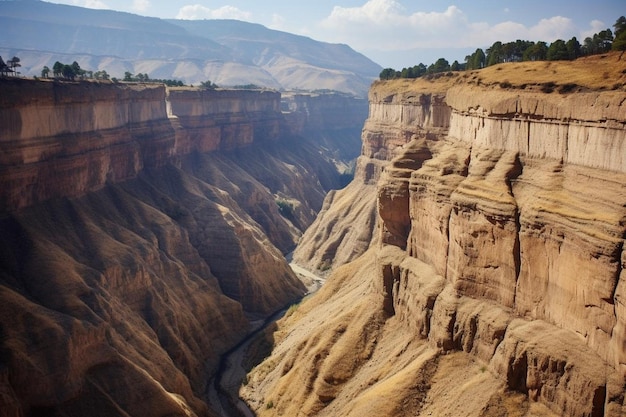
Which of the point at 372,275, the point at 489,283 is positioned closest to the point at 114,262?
the point at 372,275

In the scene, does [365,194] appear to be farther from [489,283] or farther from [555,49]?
[489,283]

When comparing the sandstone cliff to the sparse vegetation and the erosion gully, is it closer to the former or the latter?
the erosion gully

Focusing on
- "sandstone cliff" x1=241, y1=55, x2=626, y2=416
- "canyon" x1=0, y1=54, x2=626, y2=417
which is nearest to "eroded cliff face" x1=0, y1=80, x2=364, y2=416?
"canyon" x1=0, y1=54, x2=626, y2=417

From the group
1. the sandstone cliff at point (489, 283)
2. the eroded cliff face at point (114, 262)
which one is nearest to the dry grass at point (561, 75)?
the sandstone cliff at point (489, 283)

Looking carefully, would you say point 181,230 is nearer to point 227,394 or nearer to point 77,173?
point 77,173

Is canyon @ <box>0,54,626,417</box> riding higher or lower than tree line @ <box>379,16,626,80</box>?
lower

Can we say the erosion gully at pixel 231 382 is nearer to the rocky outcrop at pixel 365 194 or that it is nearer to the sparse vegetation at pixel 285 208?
the rocky outcrop at pixel 365 194

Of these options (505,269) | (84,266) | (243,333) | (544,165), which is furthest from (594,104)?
(243,333)
